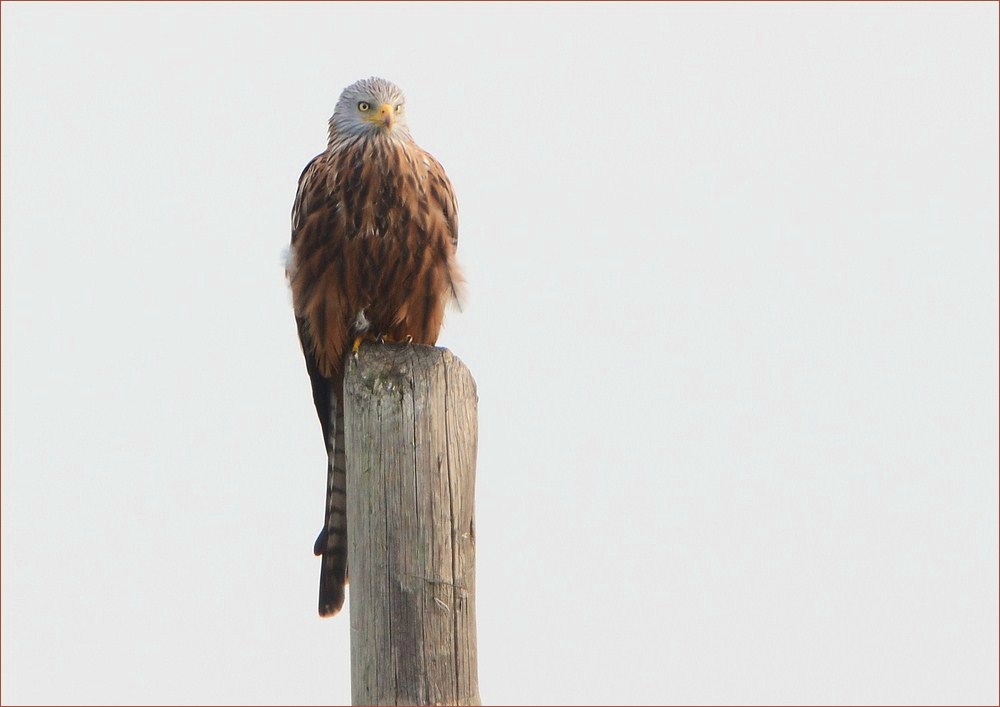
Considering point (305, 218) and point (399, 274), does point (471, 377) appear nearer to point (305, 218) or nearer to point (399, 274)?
point (399, 274)

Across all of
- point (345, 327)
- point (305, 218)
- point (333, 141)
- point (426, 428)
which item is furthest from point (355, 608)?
point (333, 141)

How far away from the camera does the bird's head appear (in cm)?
479

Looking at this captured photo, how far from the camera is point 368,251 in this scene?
452 centimetres

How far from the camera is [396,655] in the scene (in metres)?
3.34

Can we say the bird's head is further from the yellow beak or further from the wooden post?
the wooden post

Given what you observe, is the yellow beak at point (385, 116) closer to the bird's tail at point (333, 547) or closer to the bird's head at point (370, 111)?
the bird's head at point (370, 111)

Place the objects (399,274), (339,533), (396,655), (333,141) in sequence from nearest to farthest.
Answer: (396,655)
(339,533)
(399,274)
(333,141)

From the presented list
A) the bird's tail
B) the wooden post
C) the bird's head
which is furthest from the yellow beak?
the wooden post

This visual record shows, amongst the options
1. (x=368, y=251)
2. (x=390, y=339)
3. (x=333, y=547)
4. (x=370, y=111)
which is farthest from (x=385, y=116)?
(x=333, y=547)

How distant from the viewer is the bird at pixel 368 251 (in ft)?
14.9

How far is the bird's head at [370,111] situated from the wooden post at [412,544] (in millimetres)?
1595

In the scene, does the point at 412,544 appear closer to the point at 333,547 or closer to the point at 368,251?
the point at 333,547

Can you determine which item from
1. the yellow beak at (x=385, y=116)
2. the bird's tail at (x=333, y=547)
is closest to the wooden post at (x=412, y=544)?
the bird's tail at (x=333, y=547)

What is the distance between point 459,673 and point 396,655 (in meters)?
0.18
